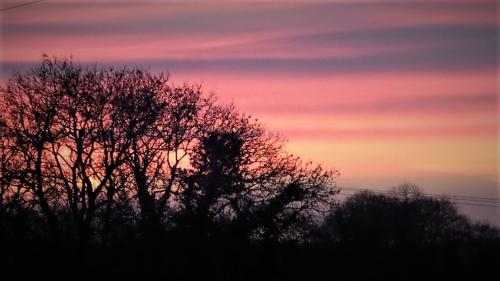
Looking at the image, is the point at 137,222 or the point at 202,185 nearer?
the point at 137,222

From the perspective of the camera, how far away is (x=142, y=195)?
141ft

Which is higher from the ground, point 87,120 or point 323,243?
point 87,120

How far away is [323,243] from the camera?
54.5 m

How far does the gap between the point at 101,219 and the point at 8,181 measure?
5.18 meters

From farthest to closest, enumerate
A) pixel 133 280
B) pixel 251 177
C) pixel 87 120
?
pixel 251 177 < pixel 87 120 < pixel 133 280

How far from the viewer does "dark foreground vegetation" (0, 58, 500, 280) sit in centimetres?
3194

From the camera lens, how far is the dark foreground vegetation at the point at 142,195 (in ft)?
105

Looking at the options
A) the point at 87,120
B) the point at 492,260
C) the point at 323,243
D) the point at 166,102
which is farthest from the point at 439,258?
the point at 87,120

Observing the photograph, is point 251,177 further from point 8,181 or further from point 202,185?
point 8,181

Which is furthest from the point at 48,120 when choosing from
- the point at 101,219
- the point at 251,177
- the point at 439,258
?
the point at 439,258

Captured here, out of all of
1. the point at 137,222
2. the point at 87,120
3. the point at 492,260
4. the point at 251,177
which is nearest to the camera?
the point at 137,222

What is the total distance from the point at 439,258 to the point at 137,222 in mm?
30586

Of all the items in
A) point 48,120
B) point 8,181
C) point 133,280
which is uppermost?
point 48,120

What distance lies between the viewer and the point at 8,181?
130 ft
